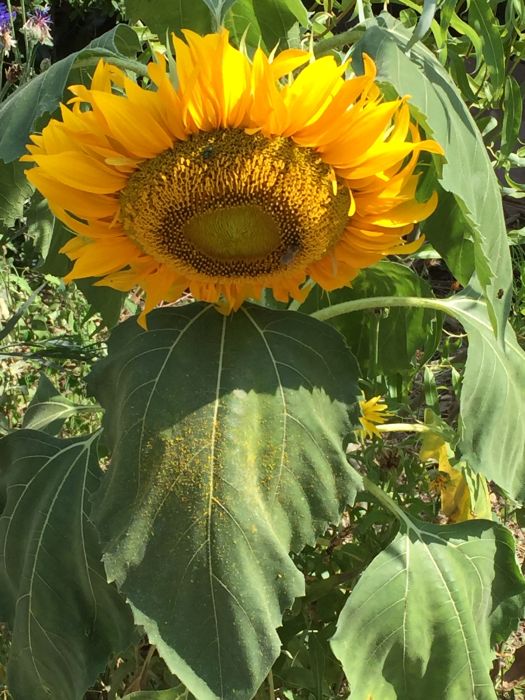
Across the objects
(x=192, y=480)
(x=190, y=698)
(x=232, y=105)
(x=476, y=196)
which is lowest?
(x=190, y=698)

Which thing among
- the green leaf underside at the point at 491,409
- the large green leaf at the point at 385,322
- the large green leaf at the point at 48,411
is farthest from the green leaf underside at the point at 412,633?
the large green leaf at the point at 48,411

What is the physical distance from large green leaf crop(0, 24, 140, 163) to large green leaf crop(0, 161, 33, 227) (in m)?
0.08

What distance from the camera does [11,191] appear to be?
32.9 inches

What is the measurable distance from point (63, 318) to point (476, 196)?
2.16 metres

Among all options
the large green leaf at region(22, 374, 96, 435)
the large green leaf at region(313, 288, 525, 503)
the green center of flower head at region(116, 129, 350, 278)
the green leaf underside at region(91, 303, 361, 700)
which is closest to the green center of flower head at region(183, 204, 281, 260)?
the green center of flower head at region(116, 129, 350, 278)

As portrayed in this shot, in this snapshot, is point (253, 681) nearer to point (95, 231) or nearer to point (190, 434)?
point (190, 434)

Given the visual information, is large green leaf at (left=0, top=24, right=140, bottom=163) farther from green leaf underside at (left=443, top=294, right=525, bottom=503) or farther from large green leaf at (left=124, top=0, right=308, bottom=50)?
green leaf underside at (left=443, top=294, right=525, bottom=503)

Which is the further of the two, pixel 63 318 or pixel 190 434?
pixel 63 318

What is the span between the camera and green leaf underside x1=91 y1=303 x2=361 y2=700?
68cm

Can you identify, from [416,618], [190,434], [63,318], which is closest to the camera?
[190,434]

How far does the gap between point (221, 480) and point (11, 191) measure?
401 millimetres

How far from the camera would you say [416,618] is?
33.9 inches

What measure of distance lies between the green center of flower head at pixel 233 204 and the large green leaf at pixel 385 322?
320 mm

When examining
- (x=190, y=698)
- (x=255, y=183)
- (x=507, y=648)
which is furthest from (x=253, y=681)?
(x=507, y=648)
